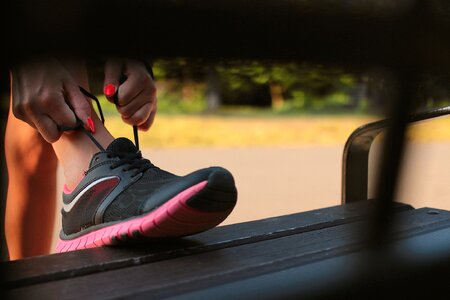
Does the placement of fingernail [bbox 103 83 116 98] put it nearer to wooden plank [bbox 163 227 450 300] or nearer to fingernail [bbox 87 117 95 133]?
fingernail [bbox 87 117 95 133]

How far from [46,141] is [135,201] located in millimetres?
502

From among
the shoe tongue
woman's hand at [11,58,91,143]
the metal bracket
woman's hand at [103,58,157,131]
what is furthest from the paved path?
woman's hand at [11,58,91,143]

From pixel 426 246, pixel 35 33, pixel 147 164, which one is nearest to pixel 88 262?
pixel 147 164

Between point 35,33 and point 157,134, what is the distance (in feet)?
22.2

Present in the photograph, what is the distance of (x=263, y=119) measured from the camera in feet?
28.7

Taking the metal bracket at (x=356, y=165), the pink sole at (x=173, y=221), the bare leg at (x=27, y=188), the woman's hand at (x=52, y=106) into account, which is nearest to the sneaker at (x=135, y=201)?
→ the pink sole at (x=173, y=221)

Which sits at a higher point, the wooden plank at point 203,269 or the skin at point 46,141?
the skin at point 46,141

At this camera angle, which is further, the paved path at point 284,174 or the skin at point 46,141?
the paved path at point 284,174

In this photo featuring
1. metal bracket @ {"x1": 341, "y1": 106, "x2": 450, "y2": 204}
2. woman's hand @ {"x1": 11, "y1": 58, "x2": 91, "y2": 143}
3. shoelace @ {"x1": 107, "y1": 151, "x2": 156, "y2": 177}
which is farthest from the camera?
metal bracket @ {"x1": 341, "y1": 106, "x2": 450, "y2": 204}

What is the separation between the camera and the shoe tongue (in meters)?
1.38

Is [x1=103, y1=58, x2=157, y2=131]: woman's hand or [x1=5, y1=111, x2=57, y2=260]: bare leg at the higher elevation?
[x1=103, y1=58, x2=157, y2=131]: woman's hand

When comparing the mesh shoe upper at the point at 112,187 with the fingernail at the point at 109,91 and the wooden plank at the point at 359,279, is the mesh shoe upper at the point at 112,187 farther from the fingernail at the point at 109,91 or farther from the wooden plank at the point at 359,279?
the wooden plank at the point at 359,279

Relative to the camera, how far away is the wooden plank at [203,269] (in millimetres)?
927

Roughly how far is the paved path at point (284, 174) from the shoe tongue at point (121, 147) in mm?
1664
